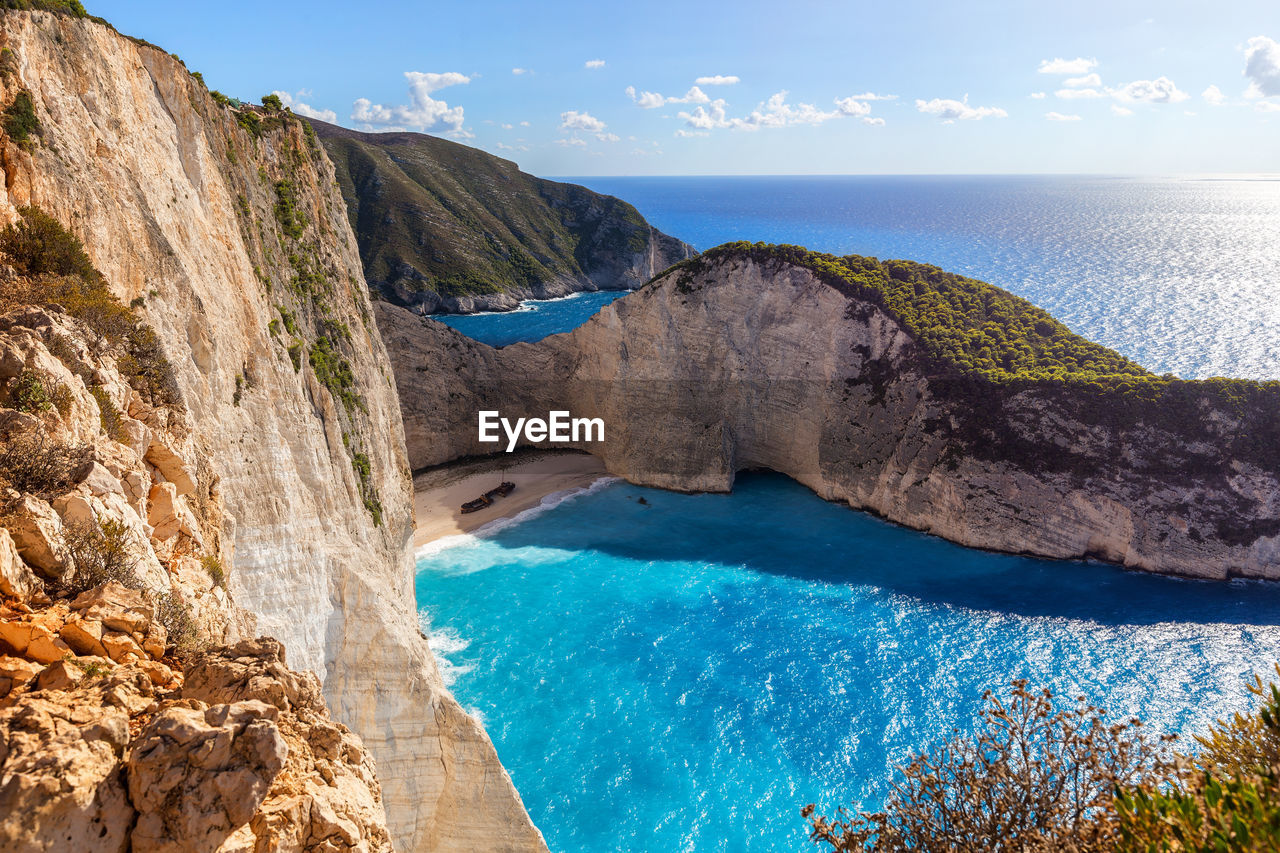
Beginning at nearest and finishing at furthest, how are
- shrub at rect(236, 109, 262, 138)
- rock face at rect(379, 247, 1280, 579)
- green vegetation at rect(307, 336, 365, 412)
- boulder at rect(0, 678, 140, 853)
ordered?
1. boulder at rect(0, 678, 140, 853)
2. shrub at rect(236, 109, 262, 138)
3. green vegetation at rect(307, 336, 365, 412)
4. rock face at rect(379, 247, 1280, 579)

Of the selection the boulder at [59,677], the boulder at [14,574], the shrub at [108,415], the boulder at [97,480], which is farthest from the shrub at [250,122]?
the boulder at [59,677]

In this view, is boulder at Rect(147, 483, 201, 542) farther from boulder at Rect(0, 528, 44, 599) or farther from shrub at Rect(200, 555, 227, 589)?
boulder at Rect(0, 528, 44, 599)

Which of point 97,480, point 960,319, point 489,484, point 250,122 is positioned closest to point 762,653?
point 489,484

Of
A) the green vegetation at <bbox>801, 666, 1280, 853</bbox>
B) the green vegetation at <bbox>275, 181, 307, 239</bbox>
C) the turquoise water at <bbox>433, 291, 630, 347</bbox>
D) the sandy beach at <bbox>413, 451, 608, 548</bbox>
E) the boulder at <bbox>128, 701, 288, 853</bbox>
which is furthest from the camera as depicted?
the turquoise water at <bbox>433, 291, 630, 347</bbox>

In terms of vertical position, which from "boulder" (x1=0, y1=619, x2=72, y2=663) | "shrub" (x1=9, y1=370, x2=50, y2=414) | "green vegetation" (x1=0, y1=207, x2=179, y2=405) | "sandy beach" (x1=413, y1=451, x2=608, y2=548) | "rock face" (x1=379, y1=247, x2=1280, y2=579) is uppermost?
"green vegetation" (x1=0, y1=207, x2=179, y2=405)

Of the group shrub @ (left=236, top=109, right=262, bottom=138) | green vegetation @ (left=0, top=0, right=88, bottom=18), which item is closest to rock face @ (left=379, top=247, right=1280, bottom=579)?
shrub @ (left=236, top=109, right=262, bottom=138)

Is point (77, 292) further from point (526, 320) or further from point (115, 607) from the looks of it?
point (526, 320)

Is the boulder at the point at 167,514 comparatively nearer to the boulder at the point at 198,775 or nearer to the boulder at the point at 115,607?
the boulder at the point at 115,607
